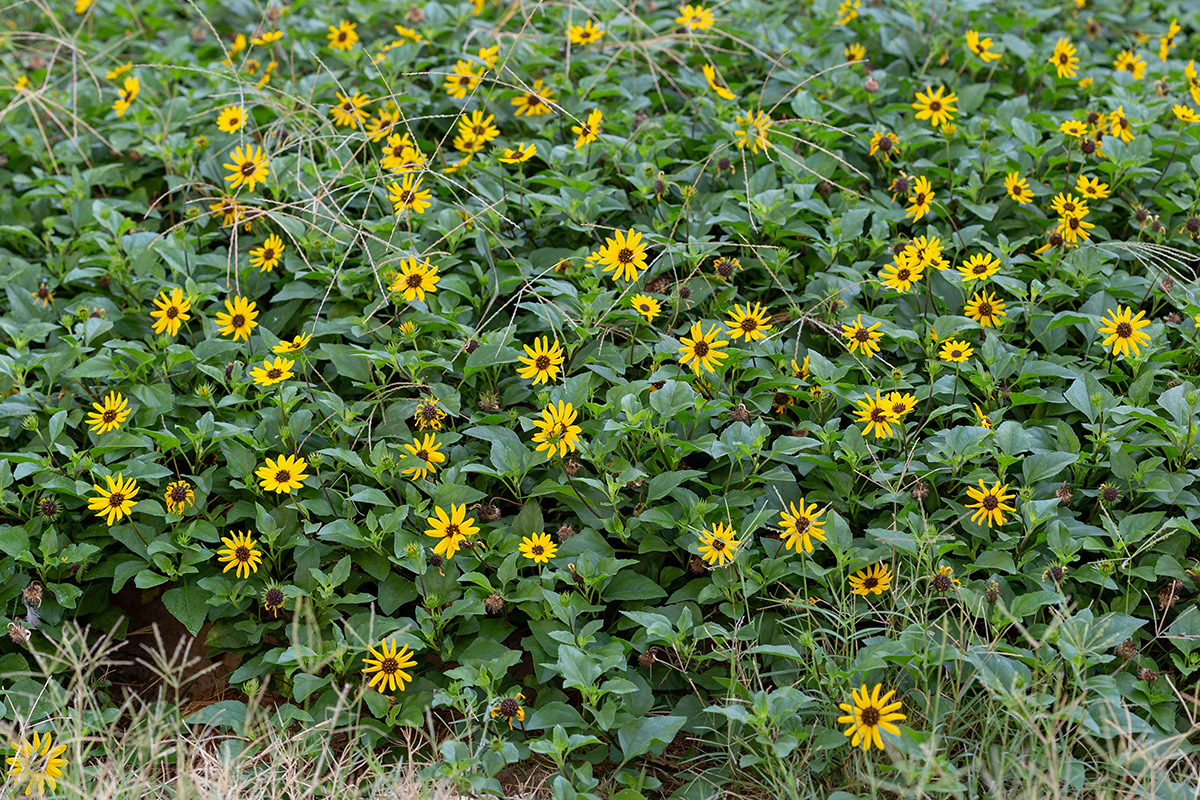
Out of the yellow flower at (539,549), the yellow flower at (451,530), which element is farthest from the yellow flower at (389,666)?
the yellow flower at (539,549)

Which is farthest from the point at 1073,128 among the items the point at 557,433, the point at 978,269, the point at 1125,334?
the point at 557,433

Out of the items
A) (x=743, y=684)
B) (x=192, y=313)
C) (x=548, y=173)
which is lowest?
(x=743, y=684)

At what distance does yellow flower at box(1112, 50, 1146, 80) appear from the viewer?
369 centimetres

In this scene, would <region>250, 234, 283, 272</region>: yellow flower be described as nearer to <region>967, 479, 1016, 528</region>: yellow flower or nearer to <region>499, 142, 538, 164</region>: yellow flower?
<region>499, 142, 538, 164</region>: yellow flower

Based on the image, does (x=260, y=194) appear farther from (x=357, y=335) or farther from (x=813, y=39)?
(x=813, y=39)

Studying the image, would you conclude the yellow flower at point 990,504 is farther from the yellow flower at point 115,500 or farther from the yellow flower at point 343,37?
the yellow flower at point 343,37

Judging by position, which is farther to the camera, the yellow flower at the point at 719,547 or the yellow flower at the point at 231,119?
the yellow flower at the point at 231,119

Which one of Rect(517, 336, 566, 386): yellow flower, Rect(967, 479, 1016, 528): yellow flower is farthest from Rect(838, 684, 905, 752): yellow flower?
Rect(517, 336, 566, 386): yellow flower

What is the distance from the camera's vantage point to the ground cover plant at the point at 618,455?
2182mm

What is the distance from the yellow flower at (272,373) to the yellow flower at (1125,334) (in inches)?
78.1

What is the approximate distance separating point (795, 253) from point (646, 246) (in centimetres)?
53

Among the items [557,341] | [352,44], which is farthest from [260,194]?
[557,341]

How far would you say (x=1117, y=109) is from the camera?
3.26 metres

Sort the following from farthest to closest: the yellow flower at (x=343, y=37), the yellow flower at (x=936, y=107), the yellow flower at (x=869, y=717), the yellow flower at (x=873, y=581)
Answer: the yellow flower at (x=343, y=37)
the yellow flower at (x=936, y=107)
the yellow flower at (x=873, y=581)
the yellow flower at (x=869, y=717)
